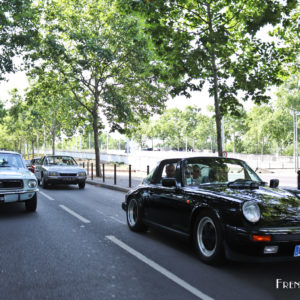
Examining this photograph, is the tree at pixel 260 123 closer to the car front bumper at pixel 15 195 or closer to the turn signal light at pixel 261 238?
the car front bumper at pixel 15 195

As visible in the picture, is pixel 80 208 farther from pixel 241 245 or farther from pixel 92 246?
pixel 241 245

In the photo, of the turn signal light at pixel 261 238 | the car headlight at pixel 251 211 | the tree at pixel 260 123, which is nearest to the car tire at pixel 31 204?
the car headlight at pixel 251 211

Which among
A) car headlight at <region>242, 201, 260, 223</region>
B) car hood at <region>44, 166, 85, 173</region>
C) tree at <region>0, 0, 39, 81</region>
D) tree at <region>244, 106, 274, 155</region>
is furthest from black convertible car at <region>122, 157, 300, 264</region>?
tree at <region>244, 106, 274, 155</region>

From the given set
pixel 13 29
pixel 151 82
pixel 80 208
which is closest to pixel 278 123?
pixel 151 82

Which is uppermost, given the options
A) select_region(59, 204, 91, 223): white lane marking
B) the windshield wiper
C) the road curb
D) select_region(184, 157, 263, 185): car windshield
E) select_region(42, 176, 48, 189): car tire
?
select_region(184, 157, 263, 185): car windshield

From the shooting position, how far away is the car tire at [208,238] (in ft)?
14.0

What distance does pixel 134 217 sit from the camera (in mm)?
6672

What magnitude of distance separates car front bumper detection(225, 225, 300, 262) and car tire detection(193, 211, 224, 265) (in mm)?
321

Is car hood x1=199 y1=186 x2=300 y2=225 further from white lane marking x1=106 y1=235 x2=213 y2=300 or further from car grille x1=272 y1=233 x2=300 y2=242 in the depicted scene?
white lane marking x1=106 y1=235 x2=213 y2=300

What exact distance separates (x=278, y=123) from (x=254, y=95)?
1821 inches

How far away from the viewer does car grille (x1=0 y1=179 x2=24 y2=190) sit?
816cm

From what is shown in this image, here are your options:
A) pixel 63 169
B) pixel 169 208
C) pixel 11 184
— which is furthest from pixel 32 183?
pixel 63 169

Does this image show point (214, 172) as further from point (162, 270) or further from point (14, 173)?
point (14, 173)

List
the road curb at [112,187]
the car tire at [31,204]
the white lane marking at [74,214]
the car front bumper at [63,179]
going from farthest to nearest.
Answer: the car front bumper at [63,179]
the road curb at [112,187]
the car tire at [31,204]
the white lane marking at [74,214]
